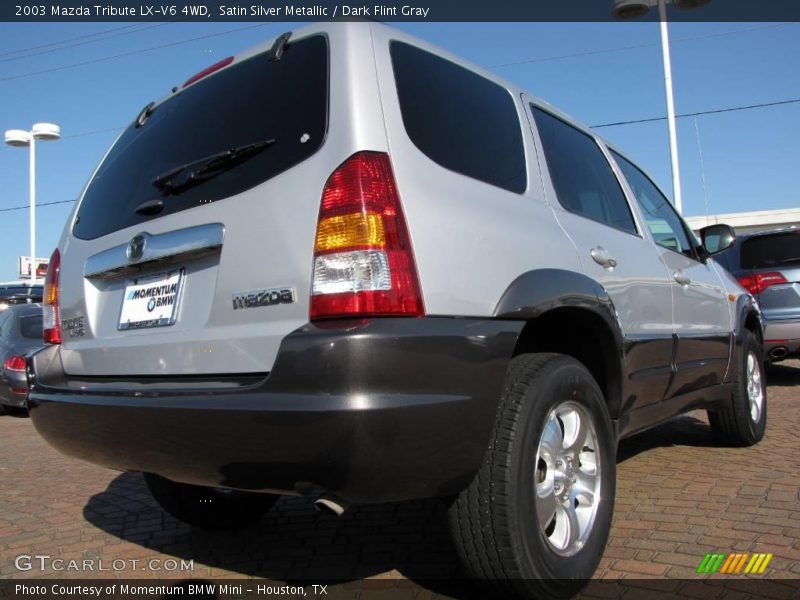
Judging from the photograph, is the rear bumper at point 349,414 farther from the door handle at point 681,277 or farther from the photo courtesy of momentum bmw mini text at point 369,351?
the door handle at point 681,277

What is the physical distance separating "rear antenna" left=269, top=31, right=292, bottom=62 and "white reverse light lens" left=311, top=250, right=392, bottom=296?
0.84m

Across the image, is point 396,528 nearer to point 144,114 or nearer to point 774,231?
point 144,114

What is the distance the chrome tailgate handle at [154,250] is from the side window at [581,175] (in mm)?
1389

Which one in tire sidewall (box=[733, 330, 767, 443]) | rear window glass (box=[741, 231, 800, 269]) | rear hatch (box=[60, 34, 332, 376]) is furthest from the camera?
rear window glass (box=[741, 231, 800, 269])

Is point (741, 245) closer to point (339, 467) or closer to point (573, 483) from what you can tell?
point (573, 483)

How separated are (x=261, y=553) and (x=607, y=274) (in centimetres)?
191

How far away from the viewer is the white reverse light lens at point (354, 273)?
1.89 metres

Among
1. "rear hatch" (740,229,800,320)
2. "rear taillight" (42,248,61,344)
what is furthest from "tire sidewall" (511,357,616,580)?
"rear hatch" (740,229,800,320)

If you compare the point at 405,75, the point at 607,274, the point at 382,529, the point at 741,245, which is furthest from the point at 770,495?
the point at 741,245

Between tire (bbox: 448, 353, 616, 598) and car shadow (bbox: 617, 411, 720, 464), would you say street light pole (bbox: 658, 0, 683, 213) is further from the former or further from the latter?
tire (bbox: 448, 353, 616, 598)

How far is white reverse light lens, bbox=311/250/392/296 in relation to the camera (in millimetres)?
1895

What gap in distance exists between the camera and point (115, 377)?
2.39 m

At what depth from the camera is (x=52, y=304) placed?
9.21 feet

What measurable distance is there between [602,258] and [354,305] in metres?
1.38
